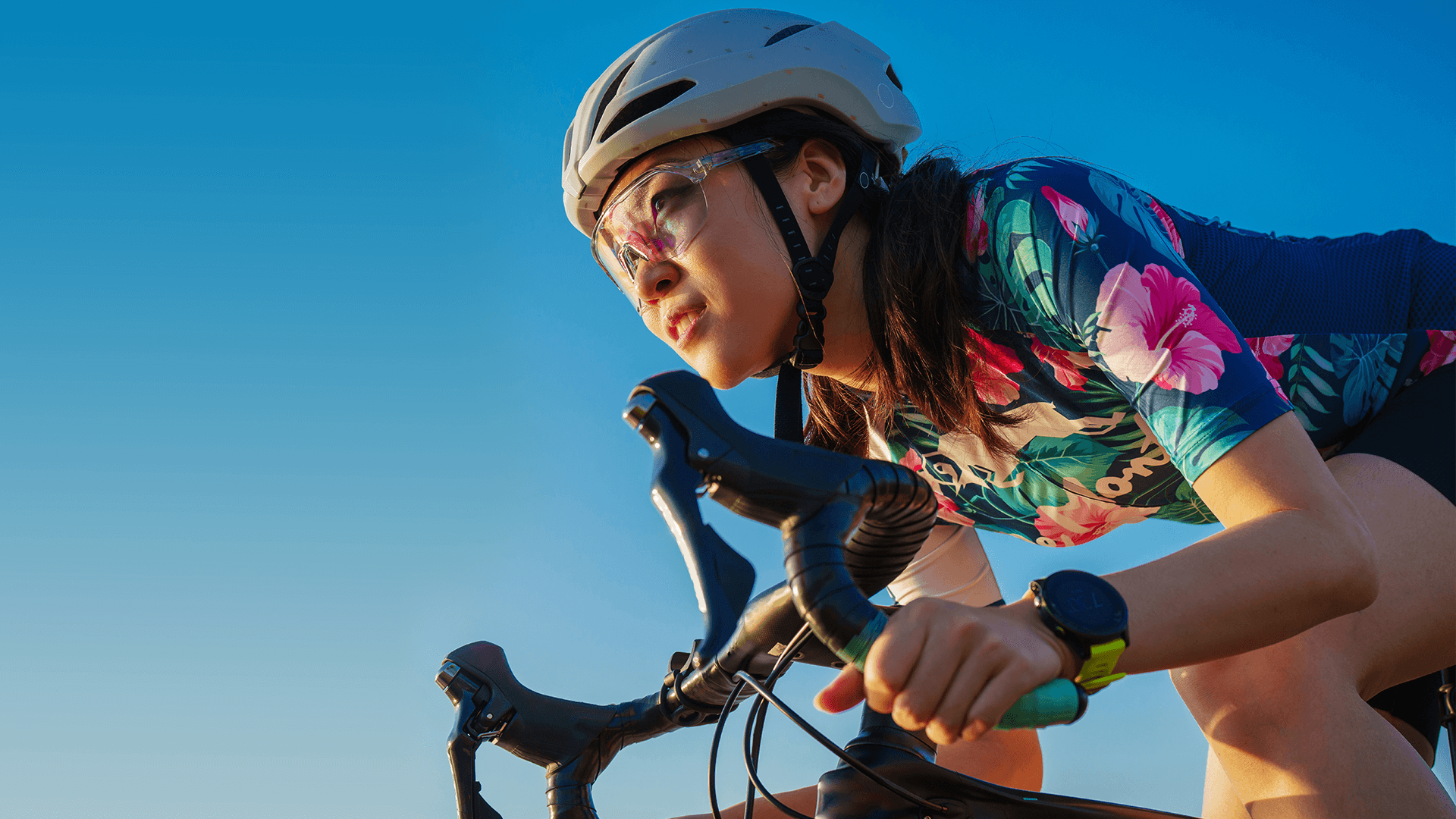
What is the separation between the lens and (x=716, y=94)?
304cm

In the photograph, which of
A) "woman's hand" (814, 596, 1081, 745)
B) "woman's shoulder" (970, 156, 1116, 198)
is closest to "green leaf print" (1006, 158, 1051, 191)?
"woman's shoulder" (970, 156, 1116, 198)

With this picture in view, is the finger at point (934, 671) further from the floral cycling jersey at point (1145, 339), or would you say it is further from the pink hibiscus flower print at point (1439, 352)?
the pink hibiscus flower print at point (1439, 352)

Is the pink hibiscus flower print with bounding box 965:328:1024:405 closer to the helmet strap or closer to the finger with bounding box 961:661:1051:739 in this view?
the helmet strap

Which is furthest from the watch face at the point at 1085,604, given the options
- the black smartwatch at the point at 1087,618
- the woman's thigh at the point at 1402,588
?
the woman's thigh at the point at 1402,588

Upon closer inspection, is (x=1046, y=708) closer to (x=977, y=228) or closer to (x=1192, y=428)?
(x=1192, y=428)

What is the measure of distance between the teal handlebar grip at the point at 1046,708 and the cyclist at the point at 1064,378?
0.02 metres

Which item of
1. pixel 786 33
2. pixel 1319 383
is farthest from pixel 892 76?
pixel 1319 383

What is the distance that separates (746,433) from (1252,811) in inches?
45.1

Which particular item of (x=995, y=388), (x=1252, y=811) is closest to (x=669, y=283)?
(x=995, y=388)

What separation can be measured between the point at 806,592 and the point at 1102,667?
1.36ft

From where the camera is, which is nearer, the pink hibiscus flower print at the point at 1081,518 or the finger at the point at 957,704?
the finger at the point at 957,704

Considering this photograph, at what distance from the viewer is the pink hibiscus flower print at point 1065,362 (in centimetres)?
232

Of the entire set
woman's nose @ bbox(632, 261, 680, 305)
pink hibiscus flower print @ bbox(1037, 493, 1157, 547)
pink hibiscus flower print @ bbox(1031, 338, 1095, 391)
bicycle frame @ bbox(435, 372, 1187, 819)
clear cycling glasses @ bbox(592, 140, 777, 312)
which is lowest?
bicycle frame @ bbox(435, 372, 1187, 819)

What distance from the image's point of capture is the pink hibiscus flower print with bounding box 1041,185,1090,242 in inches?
79.5
